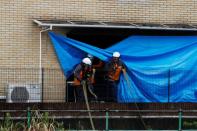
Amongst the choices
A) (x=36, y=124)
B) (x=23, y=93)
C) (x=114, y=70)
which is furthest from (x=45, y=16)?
(x=36, y=124)

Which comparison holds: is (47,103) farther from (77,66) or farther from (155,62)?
(155,62)

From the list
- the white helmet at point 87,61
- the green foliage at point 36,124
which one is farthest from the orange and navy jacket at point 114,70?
the green foliage at point 36,124

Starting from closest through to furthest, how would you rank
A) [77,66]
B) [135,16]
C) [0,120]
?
[0,120] → [77,66] → [135,16]

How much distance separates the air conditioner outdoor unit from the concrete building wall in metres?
0.39

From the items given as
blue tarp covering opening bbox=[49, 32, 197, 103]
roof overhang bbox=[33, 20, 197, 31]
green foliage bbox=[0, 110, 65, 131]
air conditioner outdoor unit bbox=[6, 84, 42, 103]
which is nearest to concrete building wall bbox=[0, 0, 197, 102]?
roof overhang bbox=[33, 20, 197, 31]

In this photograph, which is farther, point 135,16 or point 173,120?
point 135,16

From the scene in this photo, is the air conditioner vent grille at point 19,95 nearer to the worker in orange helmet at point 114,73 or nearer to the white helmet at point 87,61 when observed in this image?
the white helmet at point 87,61

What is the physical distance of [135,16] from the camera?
17.0 m

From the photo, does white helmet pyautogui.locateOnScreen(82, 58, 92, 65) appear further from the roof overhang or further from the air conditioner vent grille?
the air conditioner vent grille

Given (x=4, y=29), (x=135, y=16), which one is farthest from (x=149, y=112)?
(x=4, y=29)

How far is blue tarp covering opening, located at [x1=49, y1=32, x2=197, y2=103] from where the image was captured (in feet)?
53.1

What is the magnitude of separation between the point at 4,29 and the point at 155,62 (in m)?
4.13

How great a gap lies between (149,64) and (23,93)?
3.47 meters

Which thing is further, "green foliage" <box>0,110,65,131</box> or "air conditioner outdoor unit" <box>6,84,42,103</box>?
"air conditioner outdoor unit" <box>6,84,42,103</box>
